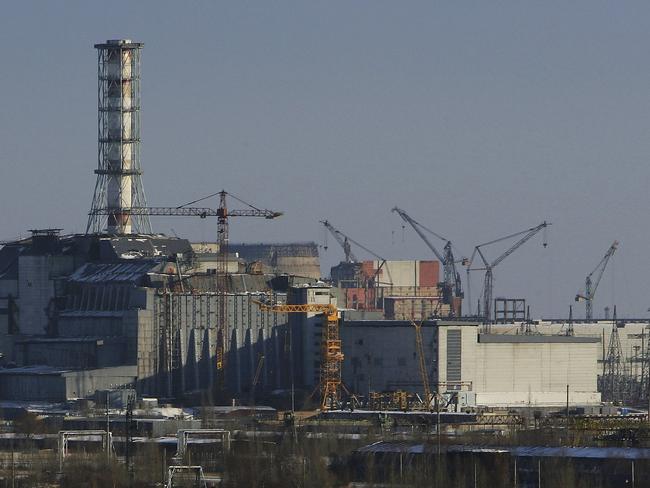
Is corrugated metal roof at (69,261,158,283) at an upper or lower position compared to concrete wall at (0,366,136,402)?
upper

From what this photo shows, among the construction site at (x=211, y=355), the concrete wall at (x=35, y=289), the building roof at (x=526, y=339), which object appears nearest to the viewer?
the construction site at (x=211, y=355)

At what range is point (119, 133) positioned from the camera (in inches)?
6531

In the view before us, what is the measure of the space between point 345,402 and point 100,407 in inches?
598

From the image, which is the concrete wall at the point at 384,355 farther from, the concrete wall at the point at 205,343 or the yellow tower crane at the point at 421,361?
the concrete wall at the point at 205,343

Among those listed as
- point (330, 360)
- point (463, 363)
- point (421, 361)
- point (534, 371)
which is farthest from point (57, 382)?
point (534, 371)

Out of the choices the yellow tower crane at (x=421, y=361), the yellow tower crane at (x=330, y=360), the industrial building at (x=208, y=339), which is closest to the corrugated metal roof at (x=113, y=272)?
the industrial building at (x=208, y=339)

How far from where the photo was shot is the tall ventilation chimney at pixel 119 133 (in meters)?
166

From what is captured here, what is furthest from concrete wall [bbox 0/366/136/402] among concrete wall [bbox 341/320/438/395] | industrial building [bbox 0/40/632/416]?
concrete wall [bbox 341/320/438/395]

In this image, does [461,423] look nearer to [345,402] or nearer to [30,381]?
[345,402]

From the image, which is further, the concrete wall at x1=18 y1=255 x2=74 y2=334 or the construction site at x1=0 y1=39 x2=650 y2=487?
the concrete wall at x1=18 y1=255 x2=74 y2=334

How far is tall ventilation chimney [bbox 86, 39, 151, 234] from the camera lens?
544ft

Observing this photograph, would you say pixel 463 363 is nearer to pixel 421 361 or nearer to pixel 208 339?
pixel 421 361

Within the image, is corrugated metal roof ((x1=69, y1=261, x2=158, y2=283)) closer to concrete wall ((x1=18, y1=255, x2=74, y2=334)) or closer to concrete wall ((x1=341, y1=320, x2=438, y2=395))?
concrete wall ((x1=18, y1=255, x2=74, y2=334))

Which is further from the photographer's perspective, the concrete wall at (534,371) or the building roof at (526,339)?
the building roof at (526,339)
